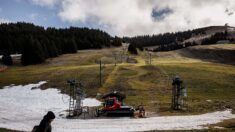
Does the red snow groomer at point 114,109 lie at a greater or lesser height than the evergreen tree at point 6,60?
lesser

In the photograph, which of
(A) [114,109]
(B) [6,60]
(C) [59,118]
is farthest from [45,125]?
(B) [6,60]

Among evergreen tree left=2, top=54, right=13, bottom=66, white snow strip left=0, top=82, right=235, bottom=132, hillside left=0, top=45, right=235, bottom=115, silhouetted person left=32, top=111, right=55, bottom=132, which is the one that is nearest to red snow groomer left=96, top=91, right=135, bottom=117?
white snow strip left=0, top=82, right=235, bottom=132

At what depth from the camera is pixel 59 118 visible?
5703 centimetres

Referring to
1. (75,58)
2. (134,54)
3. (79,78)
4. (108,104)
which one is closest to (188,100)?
(108,104)

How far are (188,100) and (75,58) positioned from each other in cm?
9800

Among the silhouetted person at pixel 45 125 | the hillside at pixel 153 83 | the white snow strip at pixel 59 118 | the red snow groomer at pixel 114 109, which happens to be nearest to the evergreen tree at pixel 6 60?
the hillside at pixel 153 83

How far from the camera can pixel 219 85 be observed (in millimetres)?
95625

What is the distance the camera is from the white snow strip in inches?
1763

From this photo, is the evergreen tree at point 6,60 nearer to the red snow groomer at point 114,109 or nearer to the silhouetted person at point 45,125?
the red snow groomer at point 114,109

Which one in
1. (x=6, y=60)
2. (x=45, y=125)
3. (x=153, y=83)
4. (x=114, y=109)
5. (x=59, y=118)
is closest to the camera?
(x=45, y=125)

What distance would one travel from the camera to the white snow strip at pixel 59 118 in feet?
147

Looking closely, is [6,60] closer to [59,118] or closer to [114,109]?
[59,118]

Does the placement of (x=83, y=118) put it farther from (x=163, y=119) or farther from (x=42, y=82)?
(x=42, y=82)

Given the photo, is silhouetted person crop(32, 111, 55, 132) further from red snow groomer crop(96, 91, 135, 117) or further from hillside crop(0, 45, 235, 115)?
hillside crop(0, 45, 235, 115)
